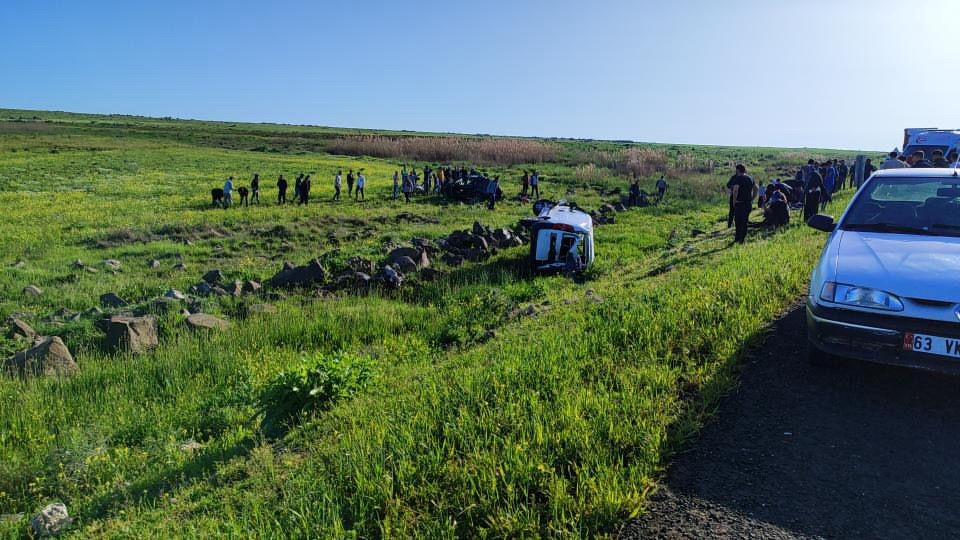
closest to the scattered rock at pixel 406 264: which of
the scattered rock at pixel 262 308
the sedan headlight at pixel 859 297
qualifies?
the scattered rock at pixel 262 308

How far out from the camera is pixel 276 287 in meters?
12.9

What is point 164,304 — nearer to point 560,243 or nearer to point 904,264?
point 560,243

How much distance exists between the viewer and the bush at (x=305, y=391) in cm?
591

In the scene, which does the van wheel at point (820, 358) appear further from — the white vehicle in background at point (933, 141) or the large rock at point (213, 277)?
the white vehicle in background at point (933, 141)

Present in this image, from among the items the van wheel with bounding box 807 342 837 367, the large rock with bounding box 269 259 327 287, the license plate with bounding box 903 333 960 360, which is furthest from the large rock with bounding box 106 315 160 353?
the license plate with bounding box 903 333 960 360

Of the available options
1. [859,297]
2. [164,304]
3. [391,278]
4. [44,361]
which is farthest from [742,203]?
[44,361]

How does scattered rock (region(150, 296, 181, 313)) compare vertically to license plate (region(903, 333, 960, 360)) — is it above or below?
below

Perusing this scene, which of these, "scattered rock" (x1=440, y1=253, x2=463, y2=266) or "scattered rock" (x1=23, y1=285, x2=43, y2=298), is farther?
"scattered rock" (x1=440, y1=253, x2=463, y2=266)

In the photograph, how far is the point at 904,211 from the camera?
18.0 feet

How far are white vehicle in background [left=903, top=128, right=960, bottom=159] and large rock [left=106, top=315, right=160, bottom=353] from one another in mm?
20810

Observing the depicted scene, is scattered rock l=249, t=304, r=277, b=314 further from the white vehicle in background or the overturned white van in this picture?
the white vehicle in background

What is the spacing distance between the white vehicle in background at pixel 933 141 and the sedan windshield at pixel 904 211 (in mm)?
15325

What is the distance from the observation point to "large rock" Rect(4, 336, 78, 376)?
26.1 feet

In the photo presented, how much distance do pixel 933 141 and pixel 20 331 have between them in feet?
79.8
